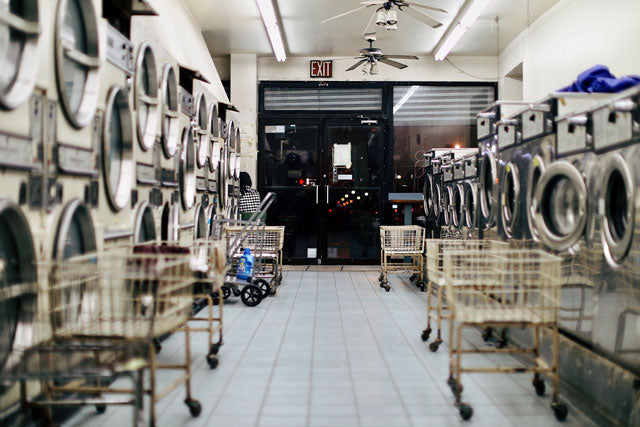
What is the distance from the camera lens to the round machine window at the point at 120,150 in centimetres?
355

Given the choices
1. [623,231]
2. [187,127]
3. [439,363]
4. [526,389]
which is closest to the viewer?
[623,231]

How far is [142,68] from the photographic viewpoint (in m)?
4.25

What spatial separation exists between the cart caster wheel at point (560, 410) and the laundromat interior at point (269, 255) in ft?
0.07

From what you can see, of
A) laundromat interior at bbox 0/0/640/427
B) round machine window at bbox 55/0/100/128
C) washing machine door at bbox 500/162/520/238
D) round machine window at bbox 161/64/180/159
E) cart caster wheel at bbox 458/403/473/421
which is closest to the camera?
laundromat interior at bbox 0/0/640/427

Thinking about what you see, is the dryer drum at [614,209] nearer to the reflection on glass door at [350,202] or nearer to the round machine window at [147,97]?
the round machine window at [147,97]

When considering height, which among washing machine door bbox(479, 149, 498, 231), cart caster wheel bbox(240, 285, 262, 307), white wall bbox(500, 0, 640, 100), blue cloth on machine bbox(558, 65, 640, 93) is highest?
white wall bbox(500, 0, 640, 100)

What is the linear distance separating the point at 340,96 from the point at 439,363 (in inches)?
282

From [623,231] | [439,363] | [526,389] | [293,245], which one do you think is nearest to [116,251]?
[439,363]

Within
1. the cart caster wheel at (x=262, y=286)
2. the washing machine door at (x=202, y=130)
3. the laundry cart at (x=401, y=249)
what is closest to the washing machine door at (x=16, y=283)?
the washing machine door at (x=202, y=130)

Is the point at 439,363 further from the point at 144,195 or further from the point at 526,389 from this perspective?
the point at 144,195

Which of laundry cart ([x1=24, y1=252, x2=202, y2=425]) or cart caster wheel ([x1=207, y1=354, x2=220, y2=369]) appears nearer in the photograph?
laundry cart ([x1=24, y1=252, x2=202, y2=425])

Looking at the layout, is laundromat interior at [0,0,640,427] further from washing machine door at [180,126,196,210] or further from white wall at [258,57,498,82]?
white wall at [258,57,498,82]

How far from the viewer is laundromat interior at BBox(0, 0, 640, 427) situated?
245 centimetres

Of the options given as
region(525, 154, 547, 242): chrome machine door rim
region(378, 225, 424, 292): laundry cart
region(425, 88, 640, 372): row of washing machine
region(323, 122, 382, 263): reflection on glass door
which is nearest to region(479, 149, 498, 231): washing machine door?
region(425, 88, 640, 372): row of washing machine
